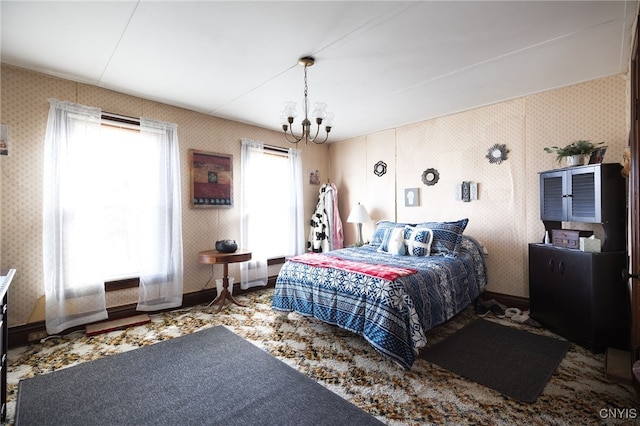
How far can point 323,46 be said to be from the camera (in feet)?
7.82

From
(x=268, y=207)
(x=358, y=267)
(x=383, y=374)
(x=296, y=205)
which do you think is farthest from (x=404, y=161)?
(x=383, y=374)

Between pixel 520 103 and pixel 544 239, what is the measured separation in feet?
5.34

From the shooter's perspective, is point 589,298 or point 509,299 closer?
point 589,298

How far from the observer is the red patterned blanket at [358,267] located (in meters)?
2.56

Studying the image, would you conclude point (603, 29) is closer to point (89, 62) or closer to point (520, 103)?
point (520, 103)

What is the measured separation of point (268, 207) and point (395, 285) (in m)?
2.77

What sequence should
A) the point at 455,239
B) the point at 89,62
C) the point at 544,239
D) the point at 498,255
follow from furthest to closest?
the point at 498,255 < the point at 455,239 < the point at 544,239 < the point at 89,62

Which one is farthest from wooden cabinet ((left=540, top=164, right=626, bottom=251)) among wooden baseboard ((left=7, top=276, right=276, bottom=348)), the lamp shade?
wooden baseboard ((left=7, top=276, right=276, bottom=348))

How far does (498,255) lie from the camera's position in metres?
3.71

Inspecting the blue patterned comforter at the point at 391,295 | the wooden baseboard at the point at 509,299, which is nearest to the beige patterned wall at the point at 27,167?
the blue patterned comforter at the point at 391,295

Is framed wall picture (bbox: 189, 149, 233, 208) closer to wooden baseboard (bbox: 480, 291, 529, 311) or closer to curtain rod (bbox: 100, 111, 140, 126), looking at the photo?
curtain rod (bbox: 100, 111, 140, 126)

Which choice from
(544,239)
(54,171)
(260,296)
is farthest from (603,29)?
(54,171)

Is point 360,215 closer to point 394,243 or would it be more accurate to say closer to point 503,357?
point 394,243

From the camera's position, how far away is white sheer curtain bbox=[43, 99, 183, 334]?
114 inches
